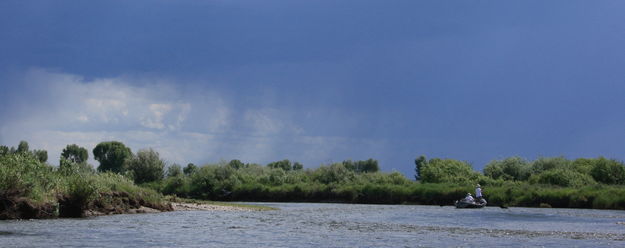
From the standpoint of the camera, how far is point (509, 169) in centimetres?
12788

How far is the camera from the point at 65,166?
60.7 metres

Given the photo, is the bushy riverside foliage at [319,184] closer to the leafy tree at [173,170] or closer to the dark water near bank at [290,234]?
the leafy tree at [173,170]

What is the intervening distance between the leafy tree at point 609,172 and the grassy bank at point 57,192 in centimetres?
7684

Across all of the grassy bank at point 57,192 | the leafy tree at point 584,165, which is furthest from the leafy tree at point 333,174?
the grassy bank at point 57,192

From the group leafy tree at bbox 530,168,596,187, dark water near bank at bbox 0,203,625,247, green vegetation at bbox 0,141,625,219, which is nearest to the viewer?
dark water near bank at bbox 0,203,625,247

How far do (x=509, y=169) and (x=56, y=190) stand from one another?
92.6 metres

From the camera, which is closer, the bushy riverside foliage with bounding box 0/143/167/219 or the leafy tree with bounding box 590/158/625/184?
the bushy riverside foliage with bounding box 0/143/167/219

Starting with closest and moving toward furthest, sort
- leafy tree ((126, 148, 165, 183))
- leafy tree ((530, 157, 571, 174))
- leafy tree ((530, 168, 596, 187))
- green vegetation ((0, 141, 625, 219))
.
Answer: green vegetation ((0, 141, 625, 219)), leafy tree ((530, 168, 596, 187)), leafy tree ((530, 157, 571, 174)), leafy tree ((126, 148, 165, 183))

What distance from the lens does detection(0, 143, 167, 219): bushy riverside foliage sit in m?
50.1

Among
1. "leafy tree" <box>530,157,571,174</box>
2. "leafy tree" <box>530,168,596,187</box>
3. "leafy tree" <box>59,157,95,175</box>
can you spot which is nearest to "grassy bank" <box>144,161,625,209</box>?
"leafy tree" <box>530,168,596,187</box>

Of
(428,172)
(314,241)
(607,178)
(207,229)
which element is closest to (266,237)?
(314,241)

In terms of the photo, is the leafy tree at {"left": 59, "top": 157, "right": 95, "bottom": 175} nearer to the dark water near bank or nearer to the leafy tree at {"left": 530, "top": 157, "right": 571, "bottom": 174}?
the dark water near bank

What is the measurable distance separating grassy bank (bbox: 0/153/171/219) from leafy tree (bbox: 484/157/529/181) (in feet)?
258

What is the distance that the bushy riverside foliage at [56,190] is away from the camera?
5006cm
